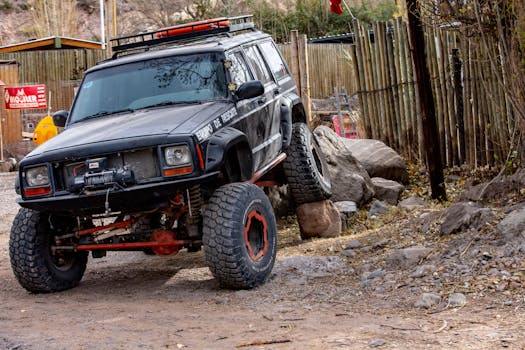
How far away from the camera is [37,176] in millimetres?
6695

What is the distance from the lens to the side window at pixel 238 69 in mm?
7828

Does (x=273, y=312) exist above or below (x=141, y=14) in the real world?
below

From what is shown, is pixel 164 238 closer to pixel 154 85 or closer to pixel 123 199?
pixel 123 199

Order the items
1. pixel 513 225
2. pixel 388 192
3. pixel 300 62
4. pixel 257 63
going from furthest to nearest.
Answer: pixel 300 62
pixel 388 192
pixel 257 63
pixel 513 225

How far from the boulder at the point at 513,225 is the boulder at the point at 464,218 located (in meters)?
0.31

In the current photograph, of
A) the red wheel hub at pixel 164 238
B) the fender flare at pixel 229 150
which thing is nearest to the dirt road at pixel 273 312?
the red wheel hub at pixel 164 238

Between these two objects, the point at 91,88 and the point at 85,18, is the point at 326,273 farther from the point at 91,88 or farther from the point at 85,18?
the point at 85,18

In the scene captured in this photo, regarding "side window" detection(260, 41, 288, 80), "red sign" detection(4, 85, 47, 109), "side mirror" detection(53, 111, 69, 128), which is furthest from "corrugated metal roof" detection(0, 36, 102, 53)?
"side mirror" detection(53, 111, 69, 128)

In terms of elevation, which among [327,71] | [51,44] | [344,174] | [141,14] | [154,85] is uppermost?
[141,14]

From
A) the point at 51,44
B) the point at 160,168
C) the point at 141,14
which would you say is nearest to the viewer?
the point at 160,168

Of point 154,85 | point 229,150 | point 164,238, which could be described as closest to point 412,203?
point 229,150

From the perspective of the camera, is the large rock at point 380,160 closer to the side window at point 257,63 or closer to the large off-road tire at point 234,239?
the side window at point 257,63

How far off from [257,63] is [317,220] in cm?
178

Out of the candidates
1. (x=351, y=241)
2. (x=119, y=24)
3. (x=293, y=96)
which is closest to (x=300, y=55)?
(x=293, y=96)
